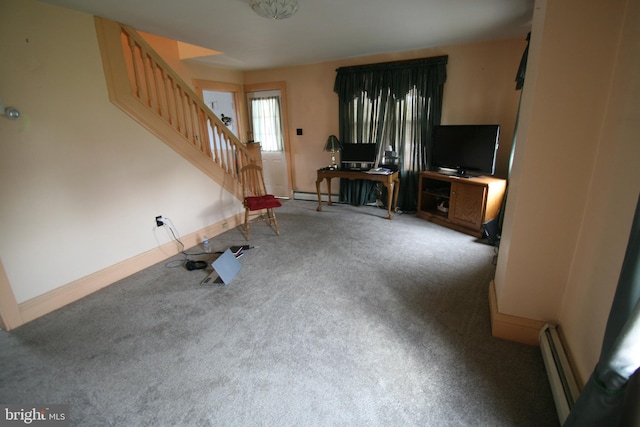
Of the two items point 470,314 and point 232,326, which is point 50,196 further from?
point 470,314

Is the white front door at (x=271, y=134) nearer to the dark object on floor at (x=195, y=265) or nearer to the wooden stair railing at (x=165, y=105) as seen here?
the wooden stair railing at (x=165, y=105)

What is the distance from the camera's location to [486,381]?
4.88 ft

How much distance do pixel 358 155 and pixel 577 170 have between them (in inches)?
126

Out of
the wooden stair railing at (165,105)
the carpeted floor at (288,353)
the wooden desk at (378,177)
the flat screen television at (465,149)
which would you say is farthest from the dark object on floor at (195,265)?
the flat screen television at (465,149)

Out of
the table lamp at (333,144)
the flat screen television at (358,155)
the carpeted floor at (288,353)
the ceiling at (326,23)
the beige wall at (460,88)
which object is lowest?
the carpeted floor at (288,353)

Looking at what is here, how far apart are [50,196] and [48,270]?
58cm

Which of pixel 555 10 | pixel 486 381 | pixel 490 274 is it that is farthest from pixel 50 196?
pixel 490 274

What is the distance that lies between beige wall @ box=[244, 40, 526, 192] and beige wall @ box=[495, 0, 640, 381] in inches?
87.3

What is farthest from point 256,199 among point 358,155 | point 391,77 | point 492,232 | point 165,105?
point 492,232

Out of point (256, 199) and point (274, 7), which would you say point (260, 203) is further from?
point (274, 7)

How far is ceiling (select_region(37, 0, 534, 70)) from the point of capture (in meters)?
2.34

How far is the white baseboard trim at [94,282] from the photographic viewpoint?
2.12m

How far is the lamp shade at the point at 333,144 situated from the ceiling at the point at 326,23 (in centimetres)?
123

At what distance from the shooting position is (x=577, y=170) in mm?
1432
